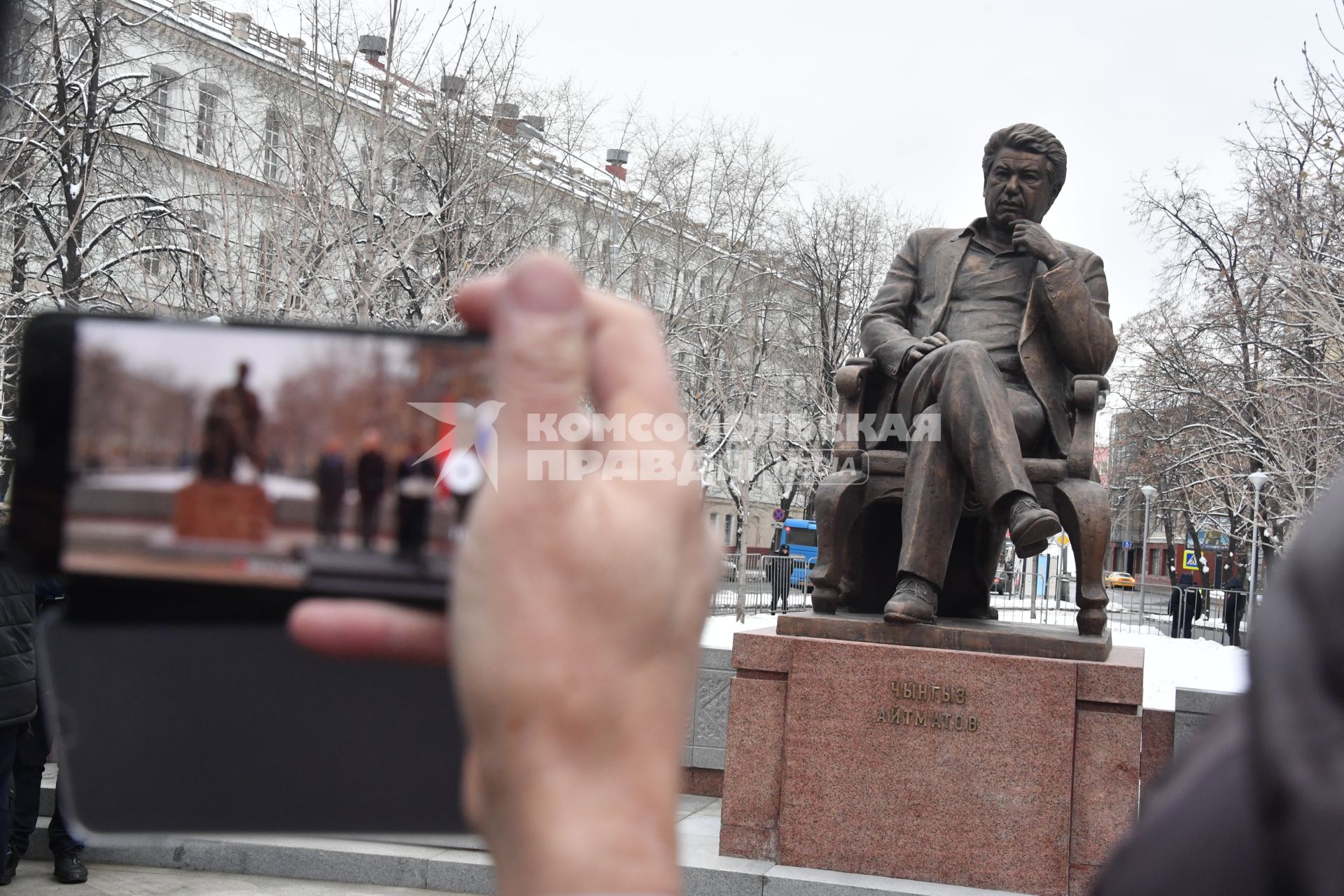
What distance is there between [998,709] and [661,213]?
2129cm

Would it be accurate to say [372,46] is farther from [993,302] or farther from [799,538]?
[799,538]

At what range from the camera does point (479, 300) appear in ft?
2.56

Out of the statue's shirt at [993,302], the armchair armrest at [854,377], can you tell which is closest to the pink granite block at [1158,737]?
the statue's shirt at [993,302]

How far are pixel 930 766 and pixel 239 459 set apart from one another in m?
4.95

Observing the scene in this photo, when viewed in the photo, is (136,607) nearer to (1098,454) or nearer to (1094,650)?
(1094,650)

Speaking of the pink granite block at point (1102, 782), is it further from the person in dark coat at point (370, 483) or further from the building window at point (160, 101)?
the building window at point (160, 101)

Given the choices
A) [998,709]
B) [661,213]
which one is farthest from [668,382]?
[661,213]

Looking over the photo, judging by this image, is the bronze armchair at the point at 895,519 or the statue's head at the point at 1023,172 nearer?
the bronze armchair at the point at 895,519

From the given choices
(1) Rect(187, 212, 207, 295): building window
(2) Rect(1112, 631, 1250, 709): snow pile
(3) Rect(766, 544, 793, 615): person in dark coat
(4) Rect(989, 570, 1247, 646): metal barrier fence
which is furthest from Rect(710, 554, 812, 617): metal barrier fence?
(2) Rect(1112, 631, 1250, 709): snow pile

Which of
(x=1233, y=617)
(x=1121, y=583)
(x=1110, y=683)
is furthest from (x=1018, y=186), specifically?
(x=1121, y=583)

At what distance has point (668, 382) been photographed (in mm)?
744

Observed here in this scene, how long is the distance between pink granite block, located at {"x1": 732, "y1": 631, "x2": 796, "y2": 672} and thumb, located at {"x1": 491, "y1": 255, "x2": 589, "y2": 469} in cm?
502

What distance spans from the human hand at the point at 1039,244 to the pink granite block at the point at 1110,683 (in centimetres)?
203

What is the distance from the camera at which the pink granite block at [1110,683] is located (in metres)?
5.33
